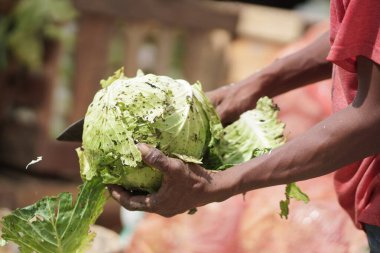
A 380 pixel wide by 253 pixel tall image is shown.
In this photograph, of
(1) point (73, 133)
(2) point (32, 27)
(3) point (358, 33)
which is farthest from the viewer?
(2) point (32, 27)

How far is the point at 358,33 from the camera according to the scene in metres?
2.11

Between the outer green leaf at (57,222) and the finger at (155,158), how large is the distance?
10.2 inches

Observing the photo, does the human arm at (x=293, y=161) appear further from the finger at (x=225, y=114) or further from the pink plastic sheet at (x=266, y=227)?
the pink plastic sheet at (x=266, y=227)

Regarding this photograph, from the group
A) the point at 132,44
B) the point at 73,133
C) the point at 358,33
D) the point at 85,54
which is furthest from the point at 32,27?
the point at 358,33

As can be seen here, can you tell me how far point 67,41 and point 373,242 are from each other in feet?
13.2

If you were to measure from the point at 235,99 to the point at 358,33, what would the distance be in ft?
2.72

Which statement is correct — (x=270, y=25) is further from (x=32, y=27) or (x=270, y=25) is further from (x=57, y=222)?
(x=57, y=222)

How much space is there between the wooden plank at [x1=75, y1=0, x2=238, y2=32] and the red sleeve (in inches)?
153

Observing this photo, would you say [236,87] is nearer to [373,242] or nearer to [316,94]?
[373,242]

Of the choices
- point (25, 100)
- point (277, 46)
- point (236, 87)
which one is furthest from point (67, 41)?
point (236, 87)

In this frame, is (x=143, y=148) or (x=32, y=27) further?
(x=32, y=27)

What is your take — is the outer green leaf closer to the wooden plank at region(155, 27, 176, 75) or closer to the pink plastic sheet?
the pink plastic sheet

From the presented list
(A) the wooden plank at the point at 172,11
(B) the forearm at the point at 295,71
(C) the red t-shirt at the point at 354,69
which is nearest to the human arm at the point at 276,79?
(B) the forearm at the point at 295,71

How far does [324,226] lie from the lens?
3.36 m
